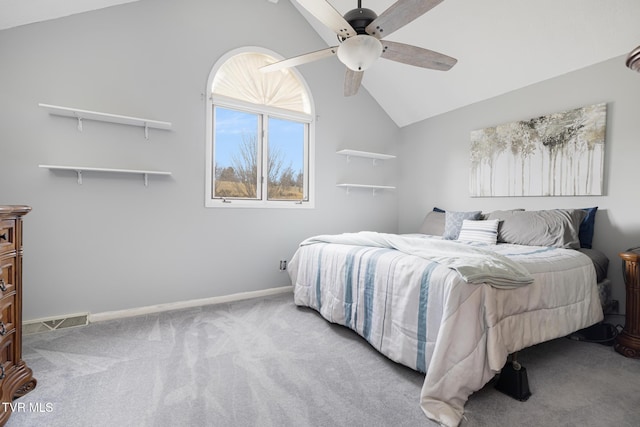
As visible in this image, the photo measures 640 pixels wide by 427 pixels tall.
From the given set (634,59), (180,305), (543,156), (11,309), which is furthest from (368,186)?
(11,309)

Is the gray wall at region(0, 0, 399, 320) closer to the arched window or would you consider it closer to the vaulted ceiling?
the arched window

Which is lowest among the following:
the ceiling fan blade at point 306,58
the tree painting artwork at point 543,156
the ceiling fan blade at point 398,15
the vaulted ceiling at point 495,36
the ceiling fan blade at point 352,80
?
the tree painting artwork at point 543,156

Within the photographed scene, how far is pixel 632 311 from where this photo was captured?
2053 mm

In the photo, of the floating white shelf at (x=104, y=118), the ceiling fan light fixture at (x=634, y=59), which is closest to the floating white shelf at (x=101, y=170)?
the floating white shelf at (x=104, y=118)

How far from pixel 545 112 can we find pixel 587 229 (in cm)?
122

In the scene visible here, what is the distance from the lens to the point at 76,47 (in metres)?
2.49

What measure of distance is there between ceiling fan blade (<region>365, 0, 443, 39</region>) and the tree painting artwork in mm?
2079

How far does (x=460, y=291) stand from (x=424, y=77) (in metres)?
3.05

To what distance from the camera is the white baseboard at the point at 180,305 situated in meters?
2.61

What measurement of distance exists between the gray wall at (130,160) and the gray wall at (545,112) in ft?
6.29

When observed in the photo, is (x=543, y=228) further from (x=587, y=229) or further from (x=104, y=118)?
(x=104, y=118)

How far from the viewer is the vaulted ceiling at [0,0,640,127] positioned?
90.0 inches

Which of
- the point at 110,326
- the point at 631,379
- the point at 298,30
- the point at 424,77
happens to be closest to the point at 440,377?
the point at 631,379

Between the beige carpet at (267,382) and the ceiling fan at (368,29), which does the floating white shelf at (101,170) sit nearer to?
the beige carpet at (267,382)
